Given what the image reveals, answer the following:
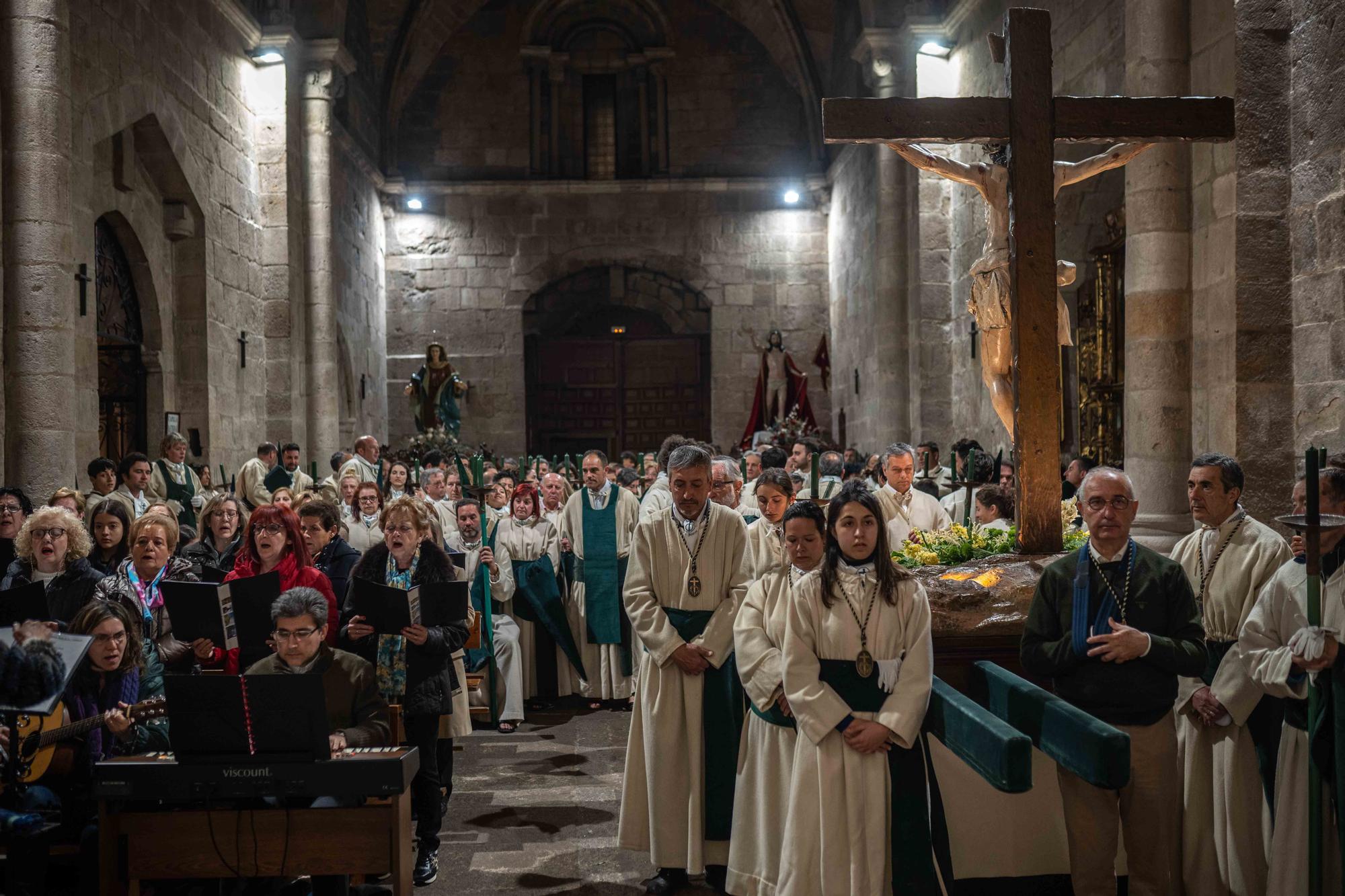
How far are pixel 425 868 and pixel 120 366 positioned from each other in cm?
979

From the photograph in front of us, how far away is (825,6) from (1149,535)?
13.7 m

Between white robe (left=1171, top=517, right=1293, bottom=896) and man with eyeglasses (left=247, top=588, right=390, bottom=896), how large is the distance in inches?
110

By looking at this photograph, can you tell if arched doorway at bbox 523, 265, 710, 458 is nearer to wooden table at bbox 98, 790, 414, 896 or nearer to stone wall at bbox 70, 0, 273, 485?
stone wall at bbox 70, 0, 273, 485

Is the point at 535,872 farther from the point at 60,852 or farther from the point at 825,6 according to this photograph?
the point at 825,6

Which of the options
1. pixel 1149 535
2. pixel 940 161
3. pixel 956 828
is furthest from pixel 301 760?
pixel 1149 535

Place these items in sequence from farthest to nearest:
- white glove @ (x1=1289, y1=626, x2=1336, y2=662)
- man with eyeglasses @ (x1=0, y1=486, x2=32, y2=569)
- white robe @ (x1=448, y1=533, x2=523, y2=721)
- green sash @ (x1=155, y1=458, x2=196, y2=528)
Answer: green sash @ (x1=155, y1=458, x2=196, y2=528) < white robe @ (x1=448, y1=533, x2=523, y2=721) < man with eyeglasses @ (x1=0, y1=486, x2=32, y2=569) < white glove @ (x1=1289, y1=626, x2=1336, y2=662)

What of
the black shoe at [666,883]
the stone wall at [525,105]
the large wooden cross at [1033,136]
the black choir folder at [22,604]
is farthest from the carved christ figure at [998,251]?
the stone wall at [525,105]

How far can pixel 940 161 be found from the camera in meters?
5.38

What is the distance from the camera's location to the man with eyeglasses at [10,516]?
21.0ft

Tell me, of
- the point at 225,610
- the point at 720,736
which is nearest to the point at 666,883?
the point at 720,736

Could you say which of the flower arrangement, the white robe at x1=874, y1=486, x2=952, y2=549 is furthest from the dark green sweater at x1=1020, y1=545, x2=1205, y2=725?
the white robe at x1=874, y1=486, x2=952, y2=549

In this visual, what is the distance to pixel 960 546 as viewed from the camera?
5211mm

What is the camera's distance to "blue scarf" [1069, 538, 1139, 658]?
12.3 feet

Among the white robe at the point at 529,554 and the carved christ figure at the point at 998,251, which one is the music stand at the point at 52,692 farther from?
the white robe at the point at 529,554
